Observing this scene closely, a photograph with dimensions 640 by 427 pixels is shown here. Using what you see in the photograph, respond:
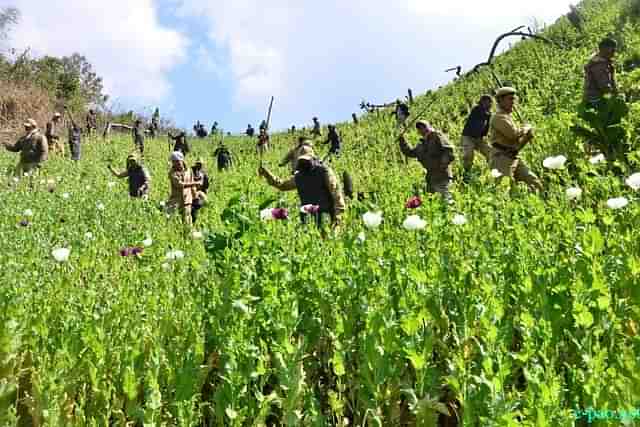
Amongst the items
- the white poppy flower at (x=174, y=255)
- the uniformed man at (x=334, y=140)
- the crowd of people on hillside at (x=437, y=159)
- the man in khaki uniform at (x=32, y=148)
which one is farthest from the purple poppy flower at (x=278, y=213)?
the uniformed man at (x=334, y=140)

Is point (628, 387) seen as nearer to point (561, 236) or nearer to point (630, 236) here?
point (630, 236)

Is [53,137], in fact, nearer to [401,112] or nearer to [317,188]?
[401,112]

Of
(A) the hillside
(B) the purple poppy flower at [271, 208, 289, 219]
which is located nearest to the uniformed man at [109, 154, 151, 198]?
(A) the hillside

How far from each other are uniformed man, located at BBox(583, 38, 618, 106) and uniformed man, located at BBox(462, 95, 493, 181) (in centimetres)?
159

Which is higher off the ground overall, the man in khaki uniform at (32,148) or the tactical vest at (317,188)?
the man in khaki uniform at (32,148)

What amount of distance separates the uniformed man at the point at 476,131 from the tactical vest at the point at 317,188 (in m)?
3.35

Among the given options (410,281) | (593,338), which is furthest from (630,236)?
(410,281)

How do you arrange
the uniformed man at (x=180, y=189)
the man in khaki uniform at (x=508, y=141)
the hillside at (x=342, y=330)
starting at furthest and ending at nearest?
the uniformed man at (x=180, y=189) < the man in khaki uniform at (x=508, y=141) < the hillside at (x=342, y=330)

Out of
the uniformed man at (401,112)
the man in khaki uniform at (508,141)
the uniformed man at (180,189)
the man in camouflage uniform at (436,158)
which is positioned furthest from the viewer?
the uniformed man at (401,112)

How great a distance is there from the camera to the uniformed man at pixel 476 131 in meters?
10.0

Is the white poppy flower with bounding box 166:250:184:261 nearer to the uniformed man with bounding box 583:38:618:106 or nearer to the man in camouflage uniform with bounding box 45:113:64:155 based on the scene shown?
the uniformed man with bounding box 583:38:618:106

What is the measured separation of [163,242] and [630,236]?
527 centimetres

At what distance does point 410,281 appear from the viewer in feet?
11.8

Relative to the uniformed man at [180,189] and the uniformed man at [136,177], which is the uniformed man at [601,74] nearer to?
the uniformed man at [180,189]
